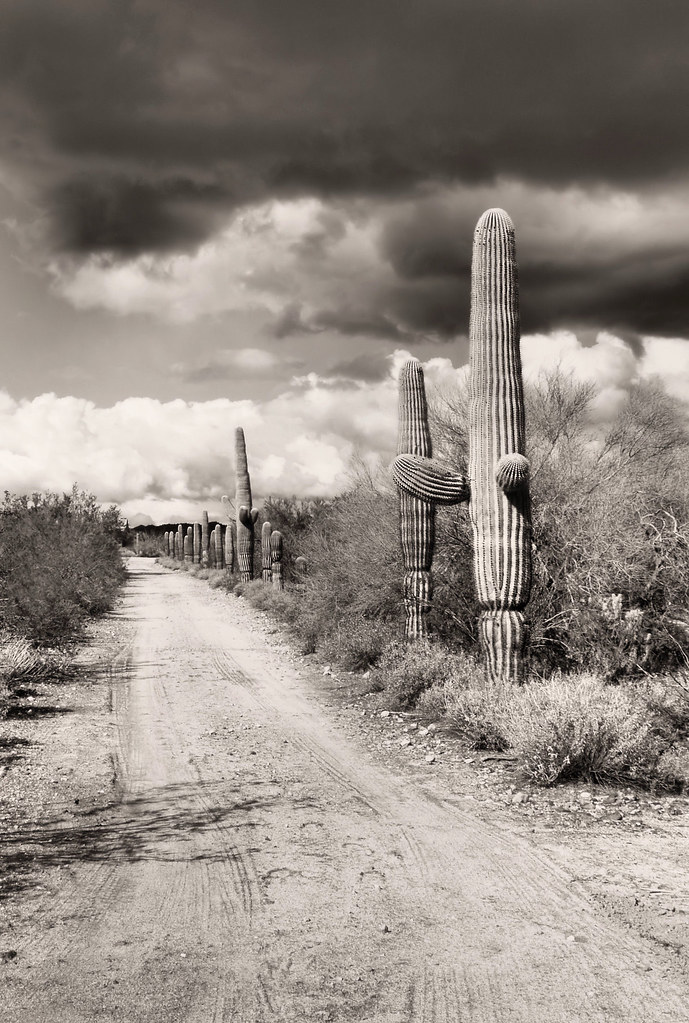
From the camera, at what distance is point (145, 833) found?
5.64 meters

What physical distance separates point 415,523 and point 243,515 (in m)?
20.2

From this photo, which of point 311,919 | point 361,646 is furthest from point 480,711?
point 361,646

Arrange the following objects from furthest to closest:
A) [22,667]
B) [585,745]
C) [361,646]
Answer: [361,646], [22,667], [585,745]

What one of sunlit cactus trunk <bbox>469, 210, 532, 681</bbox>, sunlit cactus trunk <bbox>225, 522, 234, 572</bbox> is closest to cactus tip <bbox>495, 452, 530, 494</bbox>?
sunlit cactus trunk <bbox>469, 210, 532, 681</bbox>

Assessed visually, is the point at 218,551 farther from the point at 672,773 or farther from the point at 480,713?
the point at 672,773

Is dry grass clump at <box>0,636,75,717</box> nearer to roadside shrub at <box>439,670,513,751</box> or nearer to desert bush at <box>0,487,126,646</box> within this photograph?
desert bush at <box>0,487,126,646</box>

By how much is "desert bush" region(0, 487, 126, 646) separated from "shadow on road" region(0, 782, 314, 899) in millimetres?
8273

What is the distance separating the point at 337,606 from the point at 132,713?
6.40 m

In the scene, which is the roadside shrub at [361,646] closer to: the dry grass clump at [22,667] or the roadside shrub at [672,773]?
the dry grass clump at [22,667]

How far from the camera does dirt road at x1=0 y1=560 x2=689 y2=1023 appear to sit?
3512 mm

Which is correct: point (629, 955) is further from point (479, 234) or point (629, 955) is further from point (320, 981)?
point (479, 234)

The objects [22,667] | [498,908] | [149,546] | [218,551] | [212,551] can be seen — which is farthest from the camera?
[149,546]

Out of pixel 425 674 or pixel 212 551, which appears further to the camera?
pixel 212 551

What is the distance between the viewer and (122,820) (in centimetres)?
591
